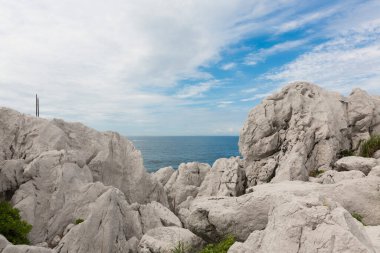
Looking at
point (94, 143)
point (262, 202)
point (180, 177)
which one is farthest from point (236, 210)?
point (180, 177)

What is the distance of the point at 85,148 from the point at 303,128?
26.0 meters

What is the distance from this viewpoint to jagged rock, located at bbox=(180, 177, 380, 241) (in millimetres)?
18453

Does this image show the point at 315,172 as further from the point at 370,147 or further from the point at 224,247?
the point at 224,247

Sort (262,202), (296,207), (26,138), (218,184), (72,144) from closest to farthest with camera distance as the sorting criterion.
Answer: (296,207)
(262,202)
(26,138)
(72,144)
(218,184)

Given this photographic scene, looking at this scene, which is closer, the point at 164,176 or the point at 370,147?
the point at 370,147

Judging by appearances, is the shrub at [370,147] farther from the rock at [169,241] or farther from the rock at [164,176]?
the rock at [164,176]

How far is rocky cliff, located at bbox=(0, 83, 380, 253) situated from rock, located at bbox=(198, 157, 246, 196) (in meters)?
0.16

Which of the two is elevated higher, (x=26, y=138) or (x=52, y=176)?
(x=26, y=138)

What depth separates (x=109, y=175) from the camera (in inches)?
1249

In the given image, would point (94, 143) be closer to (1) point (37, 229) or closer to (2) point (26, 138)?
(2) point (26, 138)

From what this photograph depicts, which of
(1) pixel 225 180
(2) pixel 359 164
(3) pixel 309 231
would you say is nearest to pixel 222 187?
(1) pixel 225 180

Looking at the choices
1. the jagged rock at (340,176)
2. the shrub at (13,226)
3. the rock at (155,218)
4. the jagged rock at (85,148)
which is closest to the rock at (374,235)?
the jagged rock at (340,176)

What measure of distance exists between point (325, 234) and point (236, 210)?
852 centimetres

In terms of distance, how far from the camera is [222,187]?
36.7 metres
